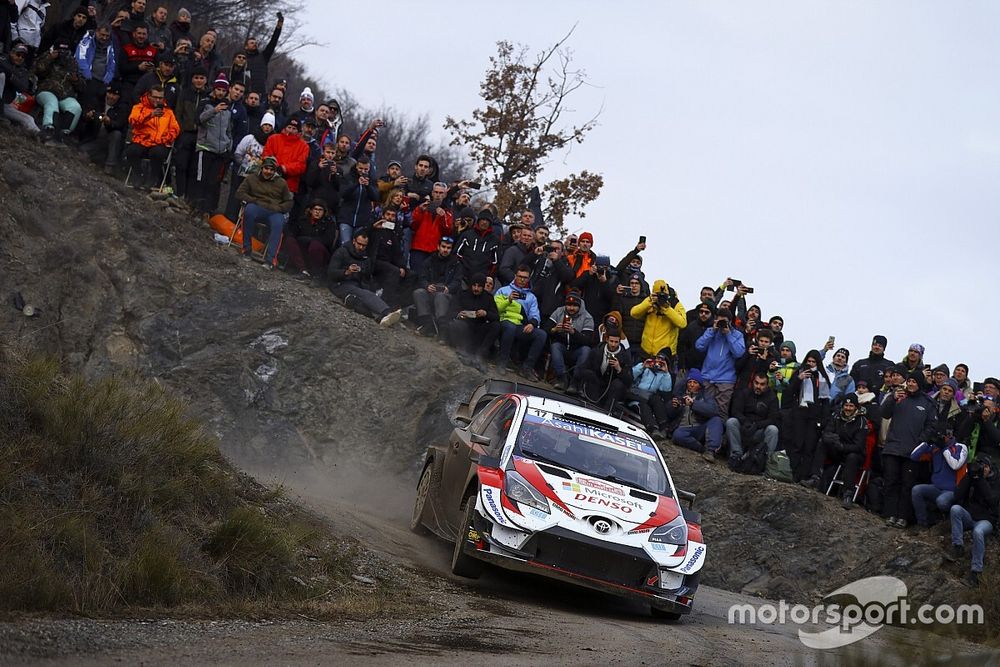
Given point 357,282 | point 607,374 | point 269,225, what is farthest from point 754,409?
point 269,225

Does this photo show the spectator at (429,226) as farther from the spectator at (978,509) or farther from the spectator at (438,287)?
the spectator at (978,509)

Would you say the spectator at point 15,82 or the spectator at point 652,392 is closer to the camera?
the spectator at point 15,82

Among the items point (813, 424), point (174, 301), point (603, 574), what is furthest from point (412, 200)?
point (603, 574)

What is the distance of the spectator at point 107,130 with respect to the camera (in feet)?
57.8

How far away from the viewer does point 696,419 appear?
58.1 ft

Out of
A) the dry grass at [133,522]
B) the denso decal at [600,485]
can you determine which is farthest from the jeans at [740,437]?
the dry grass at [133,522]

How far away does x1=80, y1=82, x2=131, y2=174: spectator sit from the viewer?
1761 centimetres

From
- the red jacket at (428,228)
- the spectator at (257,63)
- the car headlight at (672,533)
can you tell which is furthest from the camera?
the spectator at (257,63)

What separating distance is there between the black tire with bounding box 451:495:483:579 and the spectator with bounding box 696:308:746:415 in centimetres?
826

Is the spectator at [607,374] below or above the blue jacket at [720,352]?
below

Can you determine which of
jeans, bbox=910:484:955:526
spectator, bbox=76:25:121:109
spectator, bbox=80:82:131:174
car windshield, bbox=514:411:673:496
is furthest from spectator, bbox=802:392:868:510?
spectator, bbox=76:25:121:109

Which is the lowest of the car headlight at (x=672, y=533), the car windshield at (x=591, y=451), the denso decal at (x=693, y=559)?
the denso decal at (x=693, y=559)

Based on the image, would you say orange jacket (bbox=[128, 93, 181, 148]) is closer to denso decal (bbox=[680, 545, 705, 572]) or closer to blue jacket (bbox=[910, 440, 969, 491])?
denso decal (bbox=[680, 545, 705, 572])

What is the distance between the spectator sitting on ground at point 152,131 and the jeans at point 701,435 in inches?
364
